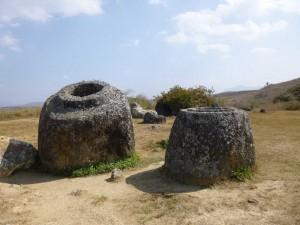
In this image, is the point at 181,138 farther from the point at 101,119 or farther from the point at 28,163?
the point at 28,163

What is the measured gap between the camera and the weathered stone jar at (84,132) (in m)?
10.3

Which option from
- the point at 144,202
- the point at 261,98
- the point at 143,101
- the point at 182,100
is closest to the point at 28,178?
the point at 144,202

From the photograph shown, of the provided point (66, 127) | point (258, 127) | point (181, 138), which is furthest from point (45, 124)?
point (258, 127)

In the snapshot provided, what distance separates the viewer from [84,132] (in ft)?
33.9

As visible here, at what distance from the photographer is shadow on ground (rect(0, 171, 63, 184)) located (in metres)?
9.84

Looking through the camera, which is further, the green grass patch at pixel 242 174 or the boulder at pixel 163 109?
the boulder at pixel 163 109

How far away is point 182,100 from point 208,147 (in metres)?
15.1

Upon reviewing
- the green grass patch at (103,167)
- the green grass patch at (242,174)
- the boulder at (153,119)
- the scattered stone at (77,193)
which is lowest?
the scattered stone at (77,193)

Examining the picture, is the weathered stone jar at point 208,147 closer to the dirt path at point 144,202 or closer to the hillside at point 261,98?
the dirt path at point 144,202

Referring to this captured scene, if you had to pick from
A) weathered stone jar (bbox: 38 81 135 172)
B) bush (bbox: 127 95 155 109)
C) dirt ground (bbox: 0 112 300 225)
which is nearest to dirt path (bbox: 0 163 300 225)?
dirt ground (bbox: 0 112 300 225)

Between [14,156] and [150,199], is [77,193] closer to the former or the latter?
[150,199]

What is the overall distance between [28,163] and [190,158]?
4.16 meters

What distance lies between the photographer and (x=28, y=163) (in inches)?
422

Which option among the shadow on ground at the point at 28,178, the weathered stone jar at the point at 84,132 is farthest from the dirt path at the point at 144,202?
the weathered stone jar at the point at 84,132
